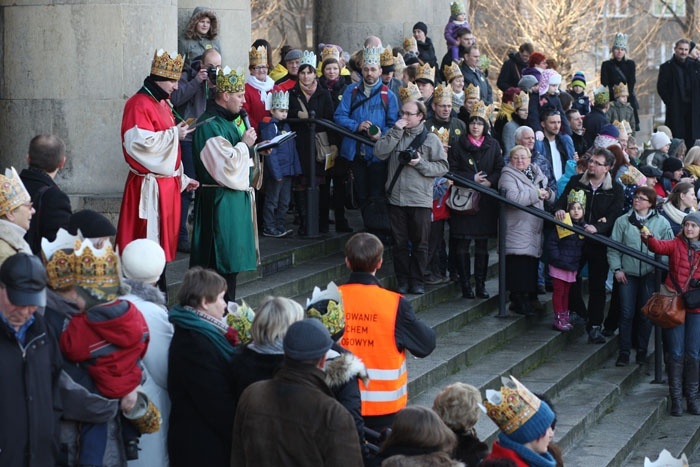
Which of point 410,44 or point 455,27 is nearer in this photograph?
point 410,44

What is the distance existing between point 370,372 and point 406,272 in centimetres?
457

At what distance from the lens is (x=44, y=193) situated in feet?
27.8

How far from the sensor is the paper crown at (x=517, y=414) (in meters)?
6.43

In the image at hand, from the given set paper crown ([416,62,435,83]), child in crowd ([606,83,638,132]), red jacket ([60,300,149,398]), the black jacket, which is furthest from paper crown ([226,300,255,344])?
child in crowd ([606,83,638,132])

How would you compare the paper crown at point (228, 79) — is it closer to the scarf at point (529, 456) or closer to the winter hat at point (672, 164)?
the scarf at point (529, 456)

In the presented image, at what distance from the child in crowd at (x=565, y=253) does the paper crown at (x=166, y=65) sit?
13.8 feet

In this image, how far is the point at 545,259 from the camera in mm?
13125

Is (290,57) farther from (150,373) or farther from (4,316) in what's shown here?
(4,316)

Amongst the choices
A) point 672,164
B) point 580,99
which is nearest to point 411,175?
point 672,164

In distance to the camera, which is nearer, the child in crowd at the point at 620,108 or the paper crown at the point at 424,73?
the paper crown at the point at 424,73

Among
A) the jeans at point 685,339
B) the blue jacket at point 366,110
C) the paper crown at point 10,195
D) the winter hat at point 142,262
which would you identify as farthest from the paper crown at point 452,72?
the winter hat at point 142,262

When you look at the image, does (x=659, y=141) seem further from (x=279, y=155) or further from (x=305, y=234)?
(x=279, y=155)

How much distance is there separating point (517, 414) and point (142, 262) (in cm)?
200

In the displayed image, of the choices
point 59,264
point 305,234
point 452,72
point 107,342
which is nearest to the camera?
point 107,342
